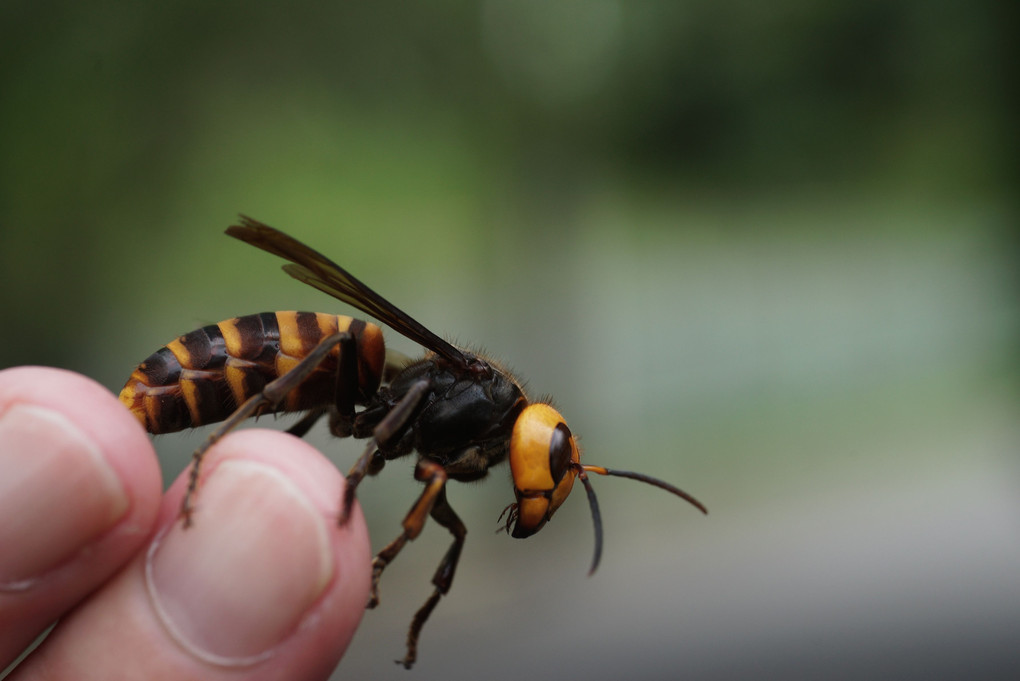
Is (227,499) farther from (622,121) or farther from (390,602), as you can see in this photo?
(622,121)

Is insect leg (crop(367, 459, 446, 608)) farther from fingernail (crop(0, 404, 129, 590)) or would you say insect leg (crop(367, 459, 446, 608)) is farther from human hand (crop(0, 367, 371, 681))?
fingernail (crop(0, 404, 129, 590))

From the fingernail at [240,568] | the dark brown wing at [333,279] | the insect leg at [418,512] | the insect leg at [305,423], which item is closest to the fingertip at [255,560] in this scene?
the fingernail at [240,568]

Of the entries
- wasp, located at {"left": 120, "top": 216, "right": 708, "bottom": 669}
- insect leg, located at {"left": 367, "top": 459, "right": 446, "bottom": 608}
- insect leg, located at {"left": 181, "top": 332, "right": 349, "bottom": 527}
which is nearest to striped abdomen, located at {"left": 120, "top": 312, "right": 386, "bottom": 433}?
wasp, located at {"left": 120, "top": 216, "right": 708, "bottom": 669}

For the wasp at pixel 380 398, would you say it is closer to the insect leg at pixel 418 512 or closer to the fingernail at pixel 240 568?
the insect leg at pixel 418 512

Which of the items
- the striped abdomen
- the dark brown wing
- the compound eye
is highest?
the dark brown wing

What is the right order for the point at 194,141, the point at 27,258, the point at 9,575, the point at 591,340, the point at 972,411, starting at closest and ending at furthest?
the point at 9,575 → the point at 27,258 → the point at 194,141 → the point at 591,340 → the point at 972,411

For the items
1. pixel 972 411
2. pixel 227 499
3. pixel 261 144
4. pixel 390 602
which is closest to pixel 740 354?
pixel 972 411

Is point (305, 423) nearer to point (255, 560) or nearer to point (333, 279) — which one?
point (333, 279)
